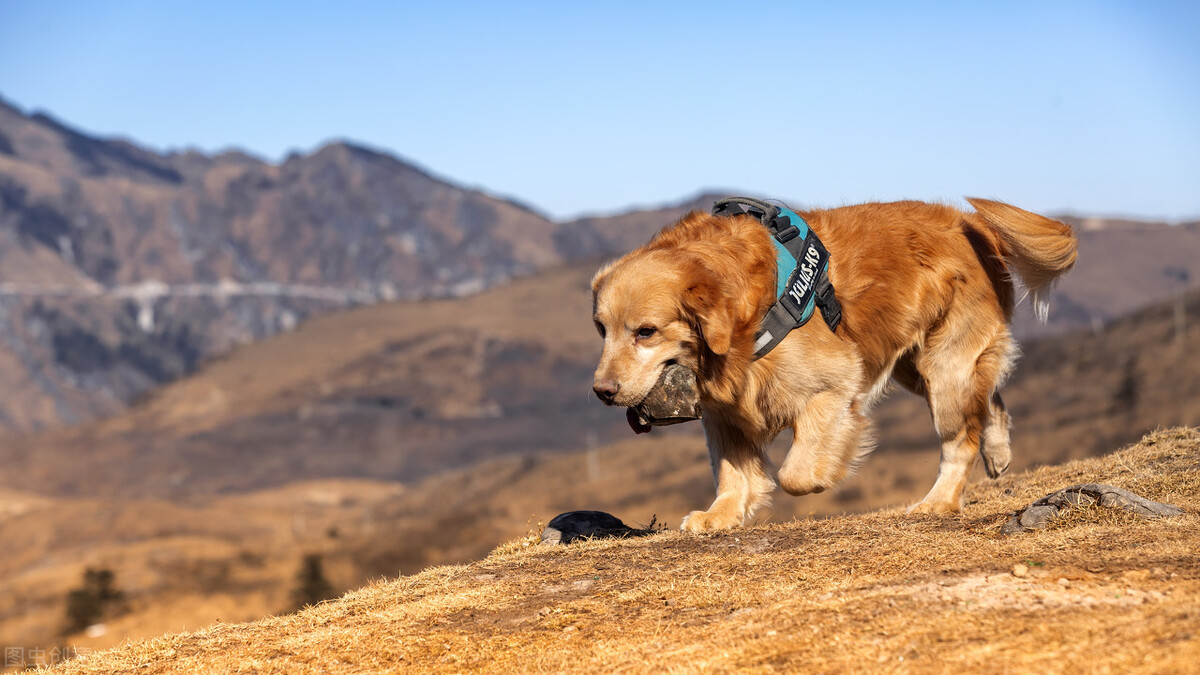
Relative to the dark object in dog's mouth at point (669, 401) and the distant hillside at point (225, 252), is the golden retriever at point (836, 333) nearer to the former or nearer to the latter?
the dark object in dog's mouth at point (669, 401)

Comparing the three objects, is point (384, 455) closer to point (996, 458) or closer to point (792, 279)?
point (996, 458)

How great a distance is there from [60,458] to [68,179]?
100 m

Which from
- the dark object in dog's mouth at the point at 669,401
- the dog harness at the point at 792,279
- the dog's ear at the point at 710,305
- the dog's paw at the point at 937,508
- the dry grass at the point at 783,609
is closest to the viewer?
the dry grass at the point at 783,609

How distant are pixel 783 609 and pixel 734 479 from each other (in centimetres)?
242

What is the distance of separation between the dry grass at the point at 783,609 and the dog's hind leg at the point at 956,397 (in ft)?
1.29

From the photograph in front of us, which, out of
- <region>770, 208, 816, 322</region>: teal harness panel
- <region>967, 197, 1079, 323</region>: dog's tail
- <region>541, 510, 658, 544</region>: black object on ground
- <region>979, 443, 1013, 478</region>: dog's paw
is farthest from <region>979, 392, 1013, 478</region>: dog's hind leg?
<region>541, 510, 658, 544</region>: black object on ground

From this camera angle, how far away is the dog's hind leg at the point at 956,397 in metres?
7.77

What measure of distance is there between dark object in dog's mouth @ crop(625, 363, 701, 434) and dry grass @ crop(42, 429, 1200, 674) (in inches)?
32.4

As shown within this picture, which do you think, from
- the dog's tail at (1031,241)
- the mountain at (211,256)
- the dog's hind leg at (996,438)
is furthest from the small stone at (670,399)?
the mountain at (211,256)

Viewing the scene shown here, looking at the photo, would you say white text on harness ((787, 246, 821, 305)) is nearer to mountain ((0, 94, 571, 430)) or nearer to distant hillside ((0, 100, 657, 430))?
mountain ((0, 94, 571, 430))

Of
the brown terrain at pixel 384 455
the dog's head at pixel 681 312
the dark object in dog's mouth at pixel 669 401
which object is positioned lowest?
the brown terrain at pixel 384 455

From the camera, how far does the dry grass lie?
4.23 meters

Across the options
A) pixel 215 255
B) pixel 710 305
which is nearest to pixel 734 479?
pixel 710 305

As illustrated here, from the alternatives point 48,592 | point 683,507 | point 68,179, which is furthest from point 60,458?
point 68,179
